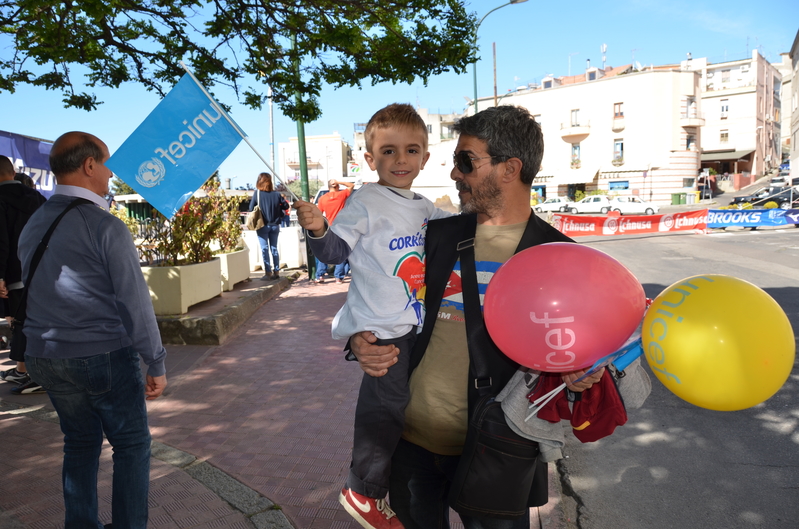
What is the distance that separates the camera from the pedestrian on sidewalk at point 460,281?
1828 mm

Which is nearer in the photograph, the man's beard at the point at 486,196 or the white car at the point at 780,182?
the man's beard at the point at 486,196

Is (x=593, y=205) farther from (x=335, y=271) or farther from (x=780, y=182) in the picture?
(x=335, y=271)

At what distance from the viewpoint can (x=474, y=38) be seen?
5816 mm

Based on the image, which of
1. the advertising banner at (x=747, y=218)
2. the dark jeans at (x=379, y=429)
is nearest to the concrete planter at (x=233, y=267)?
the dark jeans at (x=379, y=429)

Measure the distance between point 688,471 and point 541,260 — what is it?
2821mm

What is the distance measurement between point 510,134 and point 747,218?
2261 cm

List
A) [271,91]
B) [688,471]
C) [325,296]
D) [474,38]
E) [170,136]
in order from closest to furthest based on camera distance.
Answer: [170,136]
[688,471]
[474,38]
[271,91]
[325,296]

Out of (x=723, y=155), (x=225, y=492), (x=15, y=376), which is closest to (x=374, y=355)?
(x=225, y=492)

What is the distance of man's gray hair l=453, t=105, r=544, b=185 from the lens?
1865 mm

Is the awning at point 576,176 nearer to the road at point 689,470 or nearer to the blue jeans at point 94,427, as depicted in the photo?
the road at point 689,470

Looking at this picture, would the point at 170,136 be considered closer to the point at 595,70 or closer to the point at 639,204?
the point at 639,204

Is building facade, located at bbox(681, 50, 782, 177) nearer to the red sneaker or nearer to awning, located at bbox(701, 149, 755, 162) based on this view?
awning, located at bbox(701, 149, 755, 162)

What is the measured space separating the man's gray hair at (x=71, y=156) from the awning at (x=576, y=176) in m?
49.1

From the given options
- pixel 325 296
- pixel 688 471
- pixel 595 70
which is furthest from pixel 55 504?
pixel 595 70
